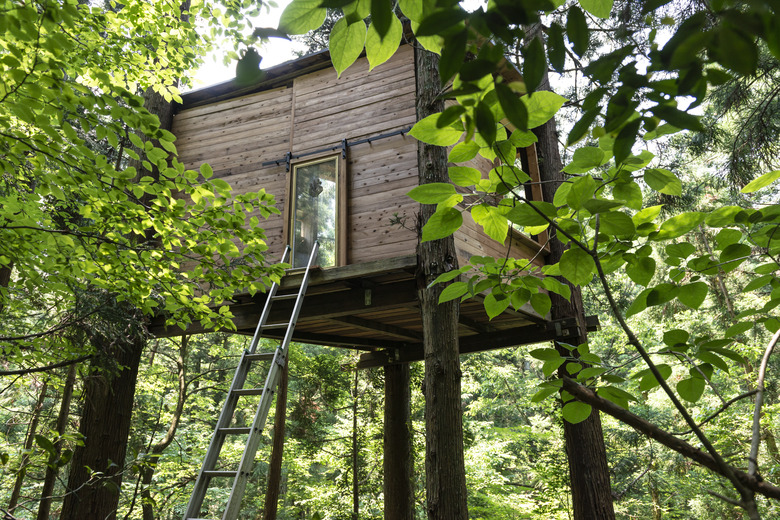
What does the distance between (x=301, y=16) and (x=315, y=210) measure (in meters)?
5.78

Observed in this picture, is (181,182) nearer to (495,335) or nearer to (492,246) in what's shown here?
(492,246)

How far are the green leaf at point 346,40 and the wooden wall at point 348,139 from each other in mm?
4628

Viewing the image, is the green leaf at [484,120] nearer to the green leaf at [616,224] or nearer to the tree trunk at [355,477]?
the green leaf at [616,224]

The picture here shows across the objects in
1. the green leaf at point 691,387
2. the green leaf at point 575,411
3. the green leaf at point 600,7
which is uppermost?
the green leaf at point 600,7

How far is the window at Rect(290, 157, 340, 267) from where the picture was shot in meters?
6.05

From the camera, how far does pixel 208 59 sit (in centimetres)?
578

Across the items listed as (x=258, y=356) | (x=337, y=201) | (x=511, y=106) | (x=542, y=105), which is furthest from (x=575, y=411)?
(x=337, y=201)

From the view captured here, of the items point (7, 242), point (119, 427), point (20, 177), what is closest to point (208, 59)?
point (20, 177)

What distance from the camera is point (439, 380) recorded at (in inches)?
138

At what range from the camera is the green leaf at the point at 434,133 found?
77cm

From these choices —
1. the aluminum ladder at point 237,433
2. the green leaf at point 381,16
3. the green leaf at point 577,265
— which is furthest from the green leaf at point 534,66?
the aluminum ladder at point 237,433

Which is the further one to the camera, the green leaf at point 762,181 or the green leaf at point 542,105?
the green leaf at point 762,181

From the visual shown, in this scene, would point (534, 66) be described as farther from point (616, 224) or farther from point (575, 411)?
point (575, 411)

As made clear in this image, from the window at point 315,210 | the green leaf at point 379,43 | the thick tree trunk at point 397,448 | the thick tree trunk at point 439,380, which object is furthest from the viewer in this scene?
the thick tree trunk at point 397,448
